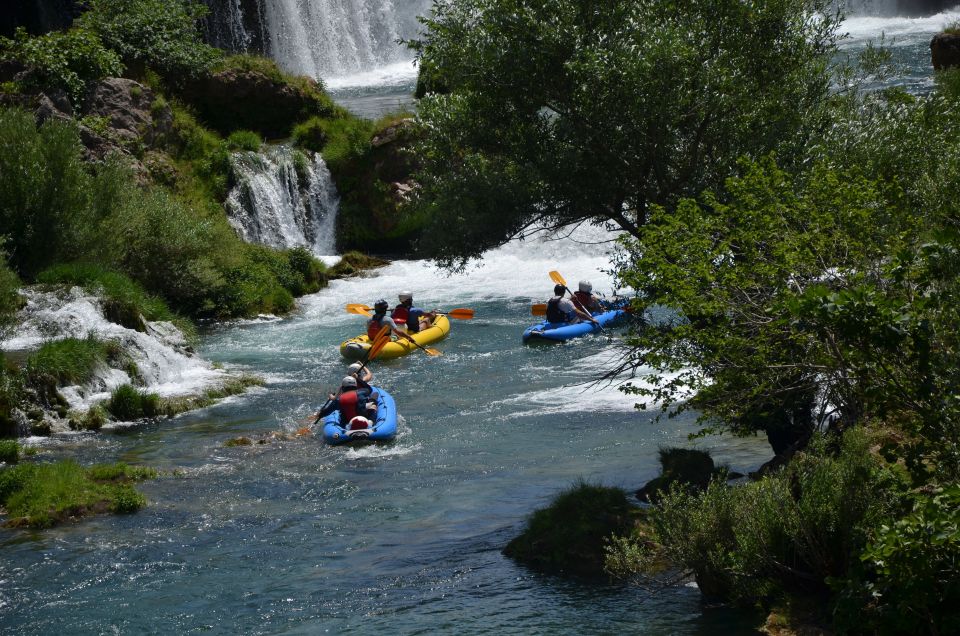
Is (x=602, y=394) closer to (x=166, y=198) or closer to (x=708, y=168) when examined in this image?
(x=708, y=168)

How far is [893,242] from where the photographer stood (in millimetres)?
7250

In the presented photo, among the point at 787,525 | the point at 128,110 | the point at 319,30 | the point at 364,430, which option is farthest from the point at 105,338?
the point at 319,30

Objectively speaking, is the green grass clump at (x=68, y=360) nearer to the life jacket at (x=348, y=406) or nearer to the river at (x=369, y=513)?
the river at (x=369, y=513)

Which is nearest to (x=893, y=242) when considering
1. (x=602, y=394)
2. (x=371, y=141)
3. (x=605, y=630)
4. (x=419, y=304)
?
(x=605, y=630)

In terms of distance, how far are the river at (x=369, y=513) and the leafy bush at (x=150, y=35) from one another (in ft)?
38.0

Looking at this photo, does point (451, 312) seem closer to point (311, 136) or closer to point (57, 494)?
point (311, 136)

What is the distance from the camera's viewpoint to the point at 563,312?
1867 cm

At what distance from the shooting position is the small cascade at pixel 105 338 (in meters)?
15.4

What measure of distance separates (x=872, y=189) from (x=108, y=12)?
23.5m

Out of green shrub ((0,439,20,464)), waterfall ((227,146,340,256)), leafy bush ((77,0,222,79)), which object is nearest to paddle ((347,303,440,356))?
waterfall ((227,146,340,256))

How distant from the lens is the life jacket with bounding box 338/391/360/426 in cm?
1368

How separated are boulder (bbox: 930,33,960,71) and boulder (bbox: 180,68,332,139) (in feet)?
53.7

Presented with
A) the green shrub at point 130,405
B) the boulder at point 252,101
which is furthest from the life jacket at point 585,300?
the boulder at point 252,101

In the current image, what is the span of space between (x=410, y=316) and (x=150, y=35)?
13031 millimetres
